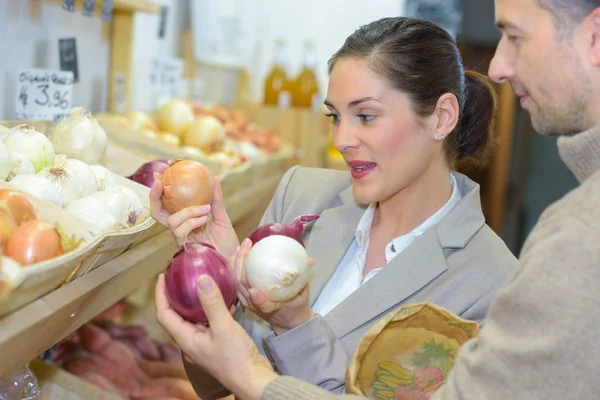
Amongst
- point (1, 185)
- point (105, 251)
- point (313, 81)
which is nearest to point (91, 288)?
point (105, 251)

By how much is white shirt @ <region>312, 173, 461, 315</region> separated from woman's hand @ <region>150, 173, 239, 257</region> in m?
0.26

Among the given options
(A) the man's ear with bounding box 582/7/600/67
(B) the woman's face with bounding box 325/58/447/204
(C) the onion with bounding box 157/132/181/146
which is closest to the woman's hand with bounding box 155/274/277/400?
(B) the woman's face with bounding box 325/58/447/204

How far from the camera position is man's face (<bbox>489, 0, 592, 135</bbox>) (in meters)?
1.04

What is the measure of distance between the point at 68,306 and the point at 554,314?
748 mm

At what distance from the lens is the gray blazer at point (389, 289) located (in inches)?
56.7

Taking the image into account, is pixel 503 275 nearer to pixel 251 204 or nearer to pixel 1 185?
pixel 1 185

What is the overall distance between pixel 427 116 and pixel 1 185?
3.12 feet

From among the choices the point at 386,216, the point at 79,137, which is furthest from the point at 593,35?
the point at 79,137

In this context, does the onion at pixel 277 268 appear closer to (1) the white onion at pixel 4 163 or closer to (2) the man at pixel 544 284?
(2) the man at pixel 544 284

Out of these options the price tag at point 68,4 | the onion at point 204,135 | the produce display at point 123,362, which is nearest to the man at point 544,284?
the produce display at point 123,362

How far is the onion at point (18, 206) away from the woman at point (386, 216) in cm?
31

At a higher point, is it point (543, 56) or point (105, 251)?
point (543, 56)

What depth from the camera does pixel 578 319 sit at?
929mm

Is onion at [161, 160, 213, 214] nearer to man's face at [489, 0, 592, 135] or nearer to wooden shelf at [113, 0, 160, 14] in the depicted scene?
man's face at [489, 0, 592, 135]
